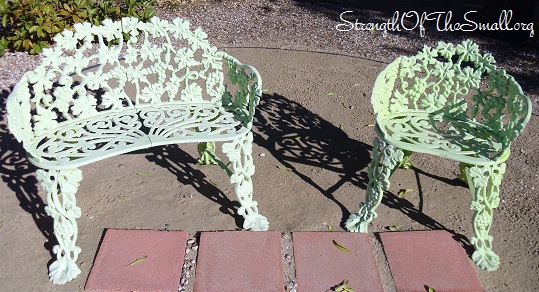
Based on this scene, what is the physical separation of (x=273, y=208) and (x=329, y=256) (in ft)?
1.92

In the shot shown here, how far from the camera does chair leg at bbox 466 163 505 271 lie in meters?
2.80

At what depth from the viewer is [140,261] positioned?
9.55 ft

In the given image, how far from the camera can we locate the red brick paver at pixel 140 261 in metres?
2.77

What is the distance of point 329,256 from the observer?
9.77 feet

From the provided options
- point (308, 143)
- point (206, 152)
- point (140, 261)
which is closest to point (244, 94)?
point (206, 152)

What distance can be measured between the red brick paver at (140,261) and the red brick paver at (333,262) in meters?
0.69

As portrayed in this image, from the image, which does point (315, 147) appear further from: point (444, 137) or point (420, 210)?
point (444, 137)

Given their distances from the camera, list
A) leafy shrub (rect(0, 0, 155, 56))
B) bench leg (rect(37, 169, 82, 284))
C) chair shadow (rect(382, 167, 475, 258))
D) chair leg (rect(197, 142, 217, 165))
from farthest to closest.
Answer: leafy shrub (rect(0, 0, 155, 56)) → chair leg (rect(197, 142, 217, 165)) → chair shadow (rect(382, 167, 475, 258)) → bench leg (rect(37, 169, 82, 284))

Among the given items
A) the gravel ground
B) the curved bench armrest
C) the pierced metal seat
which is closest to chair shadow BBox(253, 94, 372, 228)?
the pierced metal seat

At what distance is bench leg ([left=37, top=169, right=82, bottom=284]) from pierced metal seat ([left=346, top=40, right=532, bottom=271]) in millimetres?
1606

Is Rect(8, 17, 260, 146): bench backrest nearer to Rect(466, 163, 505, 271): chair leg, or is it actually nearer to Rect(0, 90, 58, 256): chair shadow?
Rect(0, 90, 58, 256): chair shadow

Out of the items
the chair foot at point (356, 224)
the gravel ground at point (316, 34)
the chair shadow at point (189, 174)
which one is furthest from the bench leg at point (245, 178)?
the gravel ground at point (316, 34)

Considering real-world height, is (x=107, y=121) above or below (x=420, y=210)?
above

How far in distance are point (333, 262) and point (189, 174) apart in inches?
51.9
